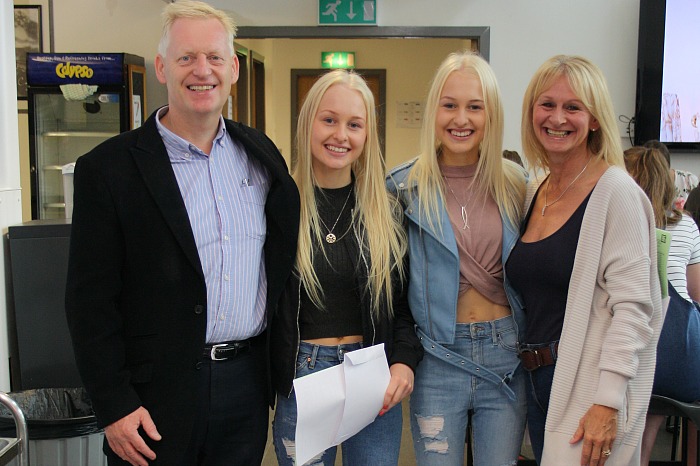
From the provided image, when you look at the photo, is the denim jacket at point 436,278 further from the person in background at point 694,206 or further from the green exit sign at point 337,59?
the green exit sign at point 337,59

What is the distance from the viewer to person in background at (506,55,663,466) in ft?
5.57

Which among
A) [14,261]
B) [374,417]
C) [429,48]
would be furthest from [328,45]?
[374,417]

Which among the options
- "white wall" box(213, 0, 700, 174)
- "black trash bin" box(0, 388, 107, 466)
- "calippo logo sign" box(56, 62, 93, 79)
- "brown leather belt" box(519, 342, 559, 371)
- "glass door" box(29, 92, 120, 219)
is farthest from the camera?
"glass door" box(29, 92, 120, 219)

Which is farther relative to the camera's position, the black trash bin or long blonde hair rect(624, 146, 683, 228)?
long blonde hair rect(624, 146, 683, 228)

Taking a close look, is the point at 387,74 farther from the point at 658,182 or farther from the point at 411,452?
the point at 658,182

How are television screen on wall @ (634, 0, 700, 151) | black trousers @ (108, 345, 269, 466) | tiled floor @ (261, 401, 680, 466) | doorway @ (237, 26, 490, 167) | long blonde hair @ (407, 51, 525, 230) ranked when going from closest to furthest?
black trousers @ (108, 345, 269, 466), long blonde hair @ (407, 51, 525, 230), tiled floor @ (261, 401, 680, 466), television screen on wall @ (634, 0, 700, 151), doorway @ (237, 26, 490, 167)

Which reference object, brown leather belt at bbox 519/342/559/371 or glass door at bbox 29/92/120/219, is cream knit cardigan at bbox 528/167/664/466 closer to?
brown leather belt at bbox 519/342/559/371

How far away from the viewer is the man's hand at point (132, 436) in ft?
5.42

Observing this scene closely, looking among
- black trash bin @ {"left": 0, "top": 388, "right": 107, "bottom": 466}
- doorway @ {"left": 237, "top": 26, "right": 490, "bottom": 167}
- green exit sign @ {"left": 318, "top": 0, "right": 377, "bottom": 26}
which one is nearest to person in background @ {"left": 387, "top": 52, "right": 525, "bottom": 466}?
black trash bin @ {"left": 0, "top": 388, "right": 107, "bottom": 466}

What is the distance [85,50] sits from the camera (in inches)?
235

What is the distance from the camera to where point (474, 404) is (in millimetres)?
1938

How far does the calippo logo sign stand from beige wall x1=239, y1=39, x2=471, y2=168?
3292 mm

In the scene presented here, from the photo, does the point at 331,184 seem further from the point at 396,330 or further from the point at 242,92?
the point at 242,92

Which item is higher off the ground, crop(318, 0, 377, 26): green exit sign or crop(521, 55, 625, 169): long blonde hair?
crop(318, 0, 377, 26): green exit sign
